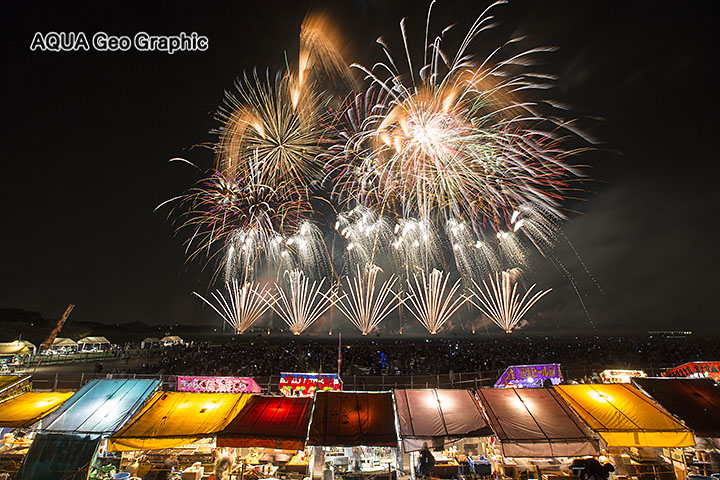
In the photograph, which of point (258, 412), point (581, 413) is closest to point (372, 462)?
point (258, 412)

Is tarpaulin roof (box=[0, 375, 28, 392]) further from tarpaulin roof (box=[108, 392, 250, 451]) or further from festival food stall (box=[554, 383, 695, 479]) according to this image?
festival food stall (box=[554, 383, 695, 479])

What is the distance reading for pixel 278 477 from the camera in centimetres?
934

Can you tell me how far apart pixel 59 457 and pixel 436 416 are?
9518 mm

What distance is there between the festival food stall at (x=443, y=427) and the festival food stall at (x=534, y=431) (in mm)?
437

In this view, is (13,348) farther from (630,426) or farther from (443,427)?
(630,426)

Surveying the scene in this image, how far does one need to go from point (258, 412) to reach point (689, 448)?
11.4 meters

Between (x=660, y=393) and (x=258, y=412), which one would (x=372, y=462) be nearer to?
(x=258, y=412)

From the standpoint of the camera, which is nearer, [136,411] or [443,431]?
[443,431]

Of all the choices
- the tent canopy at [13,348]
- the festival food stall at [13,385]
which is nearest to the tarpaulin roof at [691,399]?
the festival food stall at [13,385]

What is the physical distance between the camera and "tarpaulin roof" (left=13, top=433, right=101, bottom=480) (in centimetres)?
860

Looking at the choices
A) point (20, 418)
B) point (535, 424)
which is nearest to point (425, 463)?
point (535, 424)

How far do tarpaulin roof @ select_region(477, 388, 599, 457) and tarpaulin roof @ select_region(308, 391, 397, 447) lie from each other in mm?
2760

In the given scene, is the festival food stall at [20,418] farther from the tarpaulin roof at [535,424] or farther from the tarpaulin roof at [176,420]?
the tarpaulin roof at [535,424]

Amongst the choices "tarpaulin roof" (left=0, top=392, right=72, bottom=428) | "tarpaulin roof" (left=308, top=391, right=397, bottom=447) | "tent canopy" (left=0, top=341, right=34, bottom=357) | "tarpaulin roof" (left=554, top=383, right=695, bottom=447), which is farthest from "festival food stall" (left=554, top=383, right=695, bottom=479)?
"tent canopy" (left=0, top=341, right=34, bottom=357)
